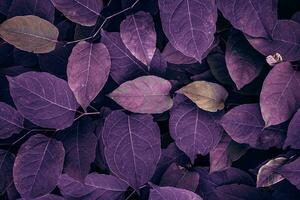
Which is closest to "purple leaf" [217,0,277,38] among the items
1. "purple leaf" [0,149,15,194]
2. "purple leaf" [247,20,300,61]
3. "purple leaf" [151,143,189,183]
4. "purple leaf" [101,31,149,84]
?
"purple leaf" [247,20,300,61]

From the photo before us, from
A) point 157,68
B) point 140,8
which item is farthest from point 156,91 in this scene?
point 140,8

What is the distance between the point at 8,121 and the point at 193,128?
1.82ft

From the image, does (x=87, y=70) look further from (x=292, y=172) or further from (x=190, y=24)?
(x=292, y=172)

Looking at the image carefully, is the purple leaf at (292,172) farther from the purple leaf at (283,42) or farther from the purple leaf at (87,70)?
the purple leaf at (87,70)

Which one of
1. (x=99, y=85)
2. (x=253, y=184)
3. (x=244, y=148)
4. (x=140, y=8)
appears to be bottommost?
(x=253, y=184)


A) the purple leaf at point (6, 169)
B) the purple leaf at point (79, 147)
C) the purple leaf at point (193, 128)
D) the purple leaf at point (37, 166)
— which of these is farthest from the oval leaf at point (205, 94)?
the purple leaf at point (6, 169)

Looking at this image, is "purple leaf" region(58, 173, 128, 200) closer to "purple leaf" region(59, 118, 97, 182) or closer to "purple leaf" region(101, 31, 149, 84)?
"purple leaf" region(59, 118, 97, 182)

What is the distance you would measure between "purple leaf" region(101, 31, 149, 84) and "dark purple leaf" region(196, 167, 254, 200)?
36 cm

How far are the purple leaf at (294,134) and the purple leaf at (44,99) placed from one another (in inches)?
23.7

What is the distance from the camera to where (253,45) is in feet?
3.39

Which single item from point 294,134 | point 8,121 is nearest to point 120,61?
point 8,121

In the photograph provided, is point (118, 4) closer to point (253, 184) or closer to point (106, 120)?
point (106, 120)

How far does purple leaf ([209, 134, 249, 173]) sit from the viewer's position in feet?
3.83

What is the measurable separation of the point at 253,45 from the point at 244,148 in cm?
32
